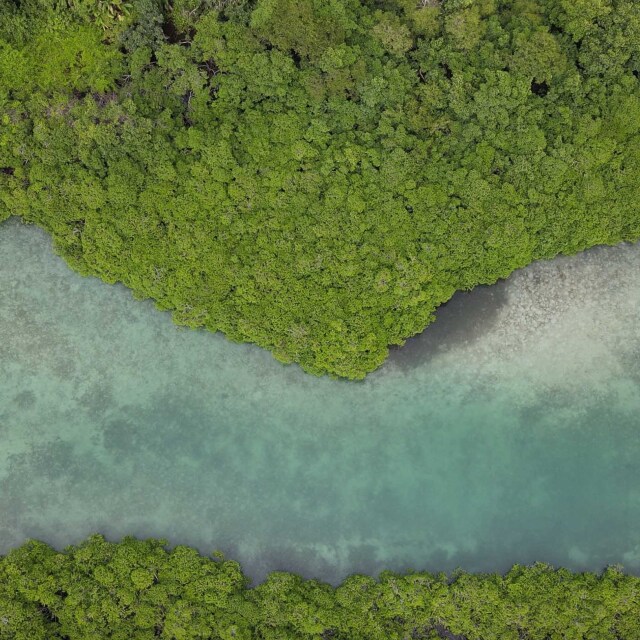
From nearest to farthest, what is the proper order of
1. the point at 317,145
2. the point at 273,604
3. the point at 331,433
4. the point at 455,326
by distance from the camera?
the point at 273,604, the point at 317,145, the point at 331,433, the point at 455,326

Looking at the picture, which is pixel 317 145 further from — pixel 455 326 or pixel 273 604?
pixel 273 604

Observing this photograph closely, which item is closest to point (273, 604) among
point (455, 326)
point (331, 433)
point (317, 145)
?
point (331, 433)

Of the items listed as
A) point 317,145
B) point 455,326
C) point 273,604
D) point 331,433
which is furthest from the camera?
point 455,326

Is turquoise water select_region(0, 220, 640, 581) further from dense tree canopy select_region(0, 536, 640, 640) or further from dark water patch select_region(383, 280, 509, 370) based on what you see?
dense tree canopy select_region(0, 536, 640, 640)

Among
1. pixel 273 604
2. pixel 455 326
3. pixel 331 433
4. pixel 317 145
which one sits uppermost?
pixel 317 145

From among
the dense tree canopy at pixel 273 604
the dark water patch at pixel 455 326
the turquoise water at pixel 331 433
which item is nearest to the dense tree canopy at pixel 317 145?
the dark water patch at pixel 455 326

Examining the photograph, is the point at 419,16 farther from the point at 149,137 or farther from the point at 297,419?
the point at 297,419

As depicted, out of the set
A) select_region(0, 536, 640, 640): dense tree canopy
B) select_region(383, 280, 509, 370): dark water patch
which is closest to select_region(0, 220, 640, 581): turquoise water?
select_region(383, 280, 509, 370): dark water patch
